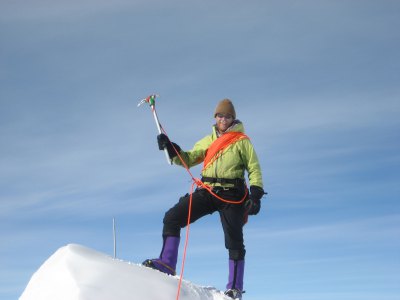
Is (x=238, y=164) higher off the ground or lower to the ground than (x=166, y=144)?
lower

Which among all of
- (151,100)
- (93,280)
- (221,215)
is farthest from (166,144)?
(93,280)

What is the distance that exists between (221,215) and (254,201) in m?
0.58

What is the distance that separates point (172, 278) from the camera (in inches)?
312

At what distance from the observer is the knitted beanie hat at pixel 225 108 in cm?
944

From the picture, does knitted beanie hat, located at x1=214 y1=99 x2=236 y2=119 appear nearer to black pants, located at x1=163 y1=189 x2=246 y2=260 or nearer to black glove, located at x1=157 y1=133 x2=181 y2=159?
black glove, located at x1=157 y1=133 x2=181 y2=159

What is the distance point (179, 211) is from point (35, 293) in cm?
275

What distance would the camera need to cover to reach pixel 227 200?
8.87 meters

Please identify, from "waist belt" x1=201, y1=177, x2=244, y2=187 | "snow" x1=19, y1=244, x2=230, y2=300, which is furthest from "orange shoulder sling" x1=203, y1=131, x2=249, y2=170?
"snow" x1=19, y1=244, x2=230, y2=300

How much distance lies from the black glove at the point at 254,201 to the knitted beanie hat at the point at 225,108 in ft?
4.45

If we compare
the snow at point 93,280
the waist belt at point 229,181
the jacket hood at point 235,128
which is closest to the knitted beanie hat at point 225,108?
the jacket hood at point 235,128

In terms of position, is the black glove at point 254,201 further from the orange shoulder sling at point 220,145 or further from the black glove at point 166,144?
the black glove at point 166,144

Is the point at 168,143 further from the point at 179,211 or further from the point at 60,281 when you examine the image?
the point at 60,281

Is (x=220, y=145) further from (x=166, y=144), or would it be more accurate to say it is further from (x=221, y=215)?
(x=221, y=215)

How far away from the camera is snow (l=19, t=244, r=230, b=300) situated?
6645 mm
